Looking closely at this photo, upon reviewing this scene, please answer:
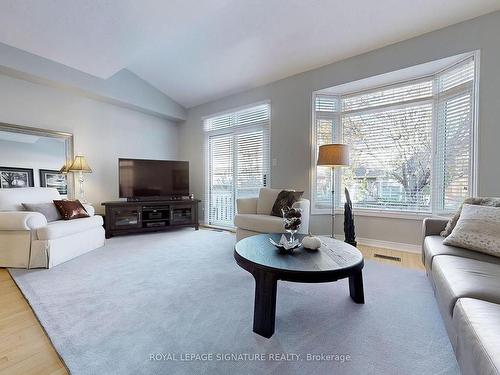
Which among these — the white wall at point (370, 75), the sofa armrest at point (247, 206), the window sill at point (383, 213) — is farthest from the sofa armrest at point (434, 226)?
the sofa armrest at point (247, 206)

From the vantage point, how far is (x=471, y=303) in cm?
107

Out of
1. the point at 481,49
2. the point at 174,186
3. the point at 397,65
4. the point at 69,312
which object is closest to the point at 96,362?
the point at 69,312

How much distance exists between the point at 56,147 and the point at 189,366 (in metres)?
4.05

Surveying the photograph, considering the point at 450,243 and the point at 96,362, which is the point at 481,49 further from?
the point at 96,362

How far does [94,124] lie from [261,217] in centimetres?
348

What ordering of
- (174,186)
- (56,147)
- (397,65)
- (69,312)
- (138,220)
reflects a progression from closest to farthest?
(69,312) → (397,65) → (56,147) → (138,220) → (174,186)

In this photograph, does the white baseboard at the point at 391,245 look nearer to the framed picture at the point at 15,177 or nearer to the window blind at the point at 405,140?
the window blind at the point at 405,140

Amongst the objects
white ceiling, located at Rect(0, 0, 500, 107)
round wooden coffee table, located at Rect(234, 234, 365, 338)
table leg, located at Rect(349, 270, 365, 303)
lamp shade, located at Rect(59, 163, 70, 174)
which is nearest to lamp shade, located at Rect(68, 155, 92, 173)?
lamp shade, located at Rect(59, 163, 70, 174)

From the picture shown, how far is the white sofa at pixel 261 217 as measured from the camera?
9.68 ft

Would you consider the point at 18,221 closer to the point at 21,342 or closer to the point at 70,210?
the point at 70,210

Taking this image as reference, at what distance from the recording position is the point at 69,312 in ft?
5.64

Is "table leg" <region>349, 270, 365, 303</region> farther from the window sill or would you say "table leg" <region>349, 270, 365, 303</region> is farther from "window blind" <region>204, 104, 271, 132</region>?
"window blind" <region>204, 104, 271, 132</region>

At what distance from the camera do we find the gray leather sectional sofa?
0.82m

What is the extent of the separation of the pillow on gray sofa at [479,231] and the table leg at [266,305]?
1436 millimetres
